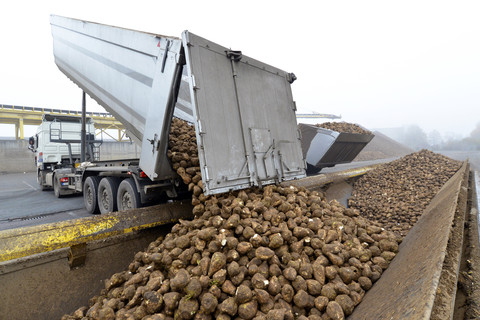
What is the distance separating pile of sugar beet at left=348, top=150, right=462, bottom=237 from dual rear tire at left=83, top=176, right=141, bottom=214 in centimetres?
383

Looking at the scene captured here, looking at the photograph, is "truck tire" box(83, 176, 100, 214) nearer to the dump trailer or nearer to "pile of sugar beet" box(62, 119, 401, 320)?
the dump trailer

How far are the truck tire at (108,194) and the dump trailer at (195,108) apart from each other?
0.05 ft

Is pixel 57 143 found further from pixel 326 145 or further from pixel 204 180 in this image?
pixel 326 145

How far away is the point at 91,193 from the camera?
482 centimetres

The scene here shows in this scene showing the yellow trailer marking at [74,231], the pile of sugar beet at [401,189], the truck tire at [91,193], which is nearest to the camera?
the yellow trailer marking at [74,231]

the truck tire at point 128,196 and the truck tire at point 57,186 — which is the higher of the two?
the truck tire at point 57,186

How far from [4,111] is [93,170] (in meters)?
23.9

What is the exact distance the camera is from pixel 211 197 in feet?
8.68

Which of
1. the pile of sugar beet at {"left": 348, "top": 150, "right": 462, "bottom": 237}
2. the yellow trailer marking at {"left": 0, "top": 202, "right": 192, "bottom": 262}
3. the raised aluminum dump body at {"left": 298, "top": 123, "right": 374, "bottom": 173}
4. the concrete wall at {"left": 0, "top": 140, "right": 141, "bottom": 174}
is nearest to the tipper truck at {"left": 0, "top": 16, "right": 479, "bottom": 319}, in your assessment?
the yellow trailer marking at {"left": 0, "top": 202, "right": 192, "bottom": 262}

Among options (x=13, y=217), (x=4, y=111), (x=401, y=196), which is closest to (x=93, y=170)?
(x=13, y=217)

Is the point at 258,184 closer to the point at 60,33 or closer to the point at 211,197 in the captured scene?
the point at 211,197

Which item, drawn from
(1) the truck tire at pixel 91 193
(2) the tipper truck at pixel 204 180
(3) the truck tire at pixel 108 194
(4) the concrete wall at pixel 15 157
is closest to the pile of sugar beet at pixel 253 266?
(2) the tipper truck at pixel 204 180

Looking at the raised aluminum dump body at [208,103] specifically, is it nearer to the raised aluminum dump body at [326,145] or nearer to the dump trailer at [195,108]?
the dump trailer at [195,108]

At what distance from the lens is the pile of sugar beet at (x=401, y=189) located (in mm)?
4254
